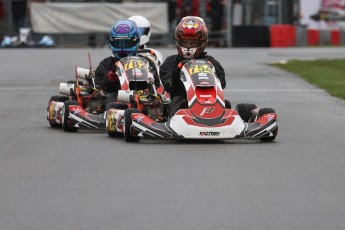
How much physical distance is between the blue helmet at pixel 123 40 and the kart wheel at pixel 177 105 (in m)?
1.90

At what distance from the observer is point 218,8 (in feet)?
128

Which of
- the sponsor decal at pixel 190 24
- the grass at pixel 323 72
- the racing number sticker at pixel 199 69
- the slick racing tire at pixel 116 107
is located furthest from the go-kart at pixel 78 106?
the grass at pixel 323 72

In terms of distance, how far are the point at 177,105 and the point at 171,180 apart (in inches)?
109

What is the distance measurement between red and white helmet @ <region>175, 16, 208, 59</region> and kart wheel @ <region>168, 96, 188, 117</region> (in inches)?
28.1

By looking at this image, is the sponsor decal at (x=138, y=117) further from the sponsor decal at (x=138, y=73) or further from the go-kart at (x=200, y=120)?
the sponsor decal at (x=138, y=73)

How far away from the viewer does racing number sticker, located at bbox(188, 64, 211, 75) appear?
428 inches

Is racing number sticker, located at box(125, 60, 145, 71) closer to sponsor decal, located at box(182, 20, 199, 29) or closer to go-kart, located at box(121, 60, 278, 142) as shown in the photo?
sponsor decal, located at box(182, 20, 199, 29)

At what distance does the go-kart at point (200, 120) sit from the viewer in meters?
10.4

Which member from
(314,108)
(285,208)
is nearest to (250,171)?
(285,208)

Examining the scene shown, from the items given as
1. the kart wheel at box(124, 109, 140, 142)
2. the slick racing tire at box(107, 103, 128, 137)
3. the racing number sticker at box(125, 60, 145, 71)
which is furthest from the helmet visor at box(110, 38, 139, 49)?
the kart wheel at box(124, 109, 140, 142)

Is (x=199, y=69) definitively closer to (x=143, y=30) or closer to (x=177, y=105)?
(x=177, y=105)

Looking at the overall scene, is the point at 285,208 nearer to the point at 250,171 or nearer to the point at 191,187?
the point at 191,187

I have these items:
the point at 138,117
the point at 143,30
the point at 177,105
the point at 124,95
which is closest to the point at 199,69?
the point at 177,105

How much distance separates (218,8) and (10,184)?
Result: 104 ft
